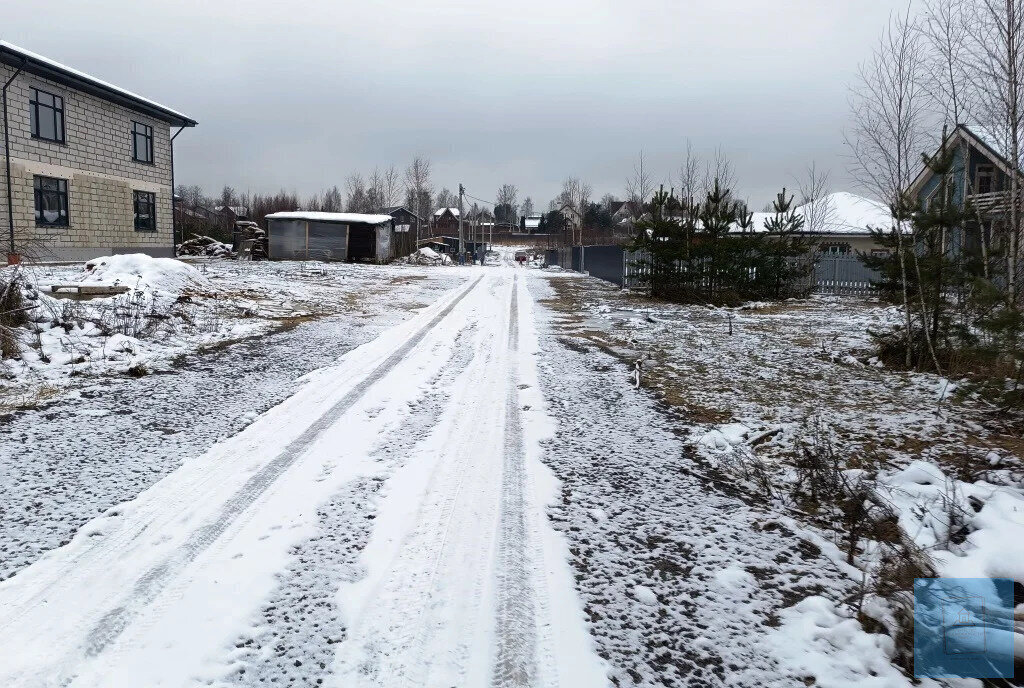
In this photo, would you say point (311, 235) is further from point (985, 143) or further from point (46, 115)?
point (985, 143)

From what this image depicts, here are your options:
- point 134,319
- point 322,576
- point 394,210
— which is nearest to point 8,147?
point 134,319

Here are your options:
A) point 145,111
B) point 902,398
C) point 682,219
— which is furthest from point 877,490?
point 145,111

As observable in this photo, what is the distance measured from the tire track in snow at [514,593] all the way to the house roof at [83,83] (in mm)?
25056

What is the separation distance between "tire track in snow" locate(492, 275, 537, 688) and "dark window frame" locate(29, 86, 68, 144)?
26.2 m

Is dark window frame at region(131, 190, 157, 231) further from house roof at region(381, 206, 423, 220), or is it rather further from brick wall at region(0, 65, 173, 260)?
house roof at region(381, 206, 423, 220)

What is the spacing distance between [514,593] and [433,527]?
2.96 ft

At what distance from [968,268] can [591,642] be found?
27.3ft

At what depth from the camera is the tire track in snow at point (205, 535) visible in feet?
10.1

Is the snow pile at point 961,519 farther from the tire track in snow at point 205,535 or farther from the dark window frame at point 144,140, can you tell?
the dark window frame at point 144,140

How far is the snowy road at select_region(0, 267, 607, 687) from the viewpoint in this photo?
2.86 meters

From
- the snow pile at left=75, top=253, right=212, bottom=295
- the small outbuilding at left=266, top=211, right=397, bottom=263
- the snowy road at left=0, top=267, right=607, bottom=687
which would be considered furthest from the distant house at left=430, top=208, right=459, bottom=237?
the snowy road at left=0, top=267, right=607, bottom=687

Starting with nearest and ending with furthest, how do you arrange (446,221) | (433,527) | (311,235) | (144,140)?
(433,527), (144,140), (311,235), (446,221)

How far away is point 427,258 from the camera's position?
4803 centimetres

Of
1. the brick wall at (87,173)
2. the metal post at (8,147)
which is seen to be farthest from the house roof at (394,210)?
the metal post at (8,147)
